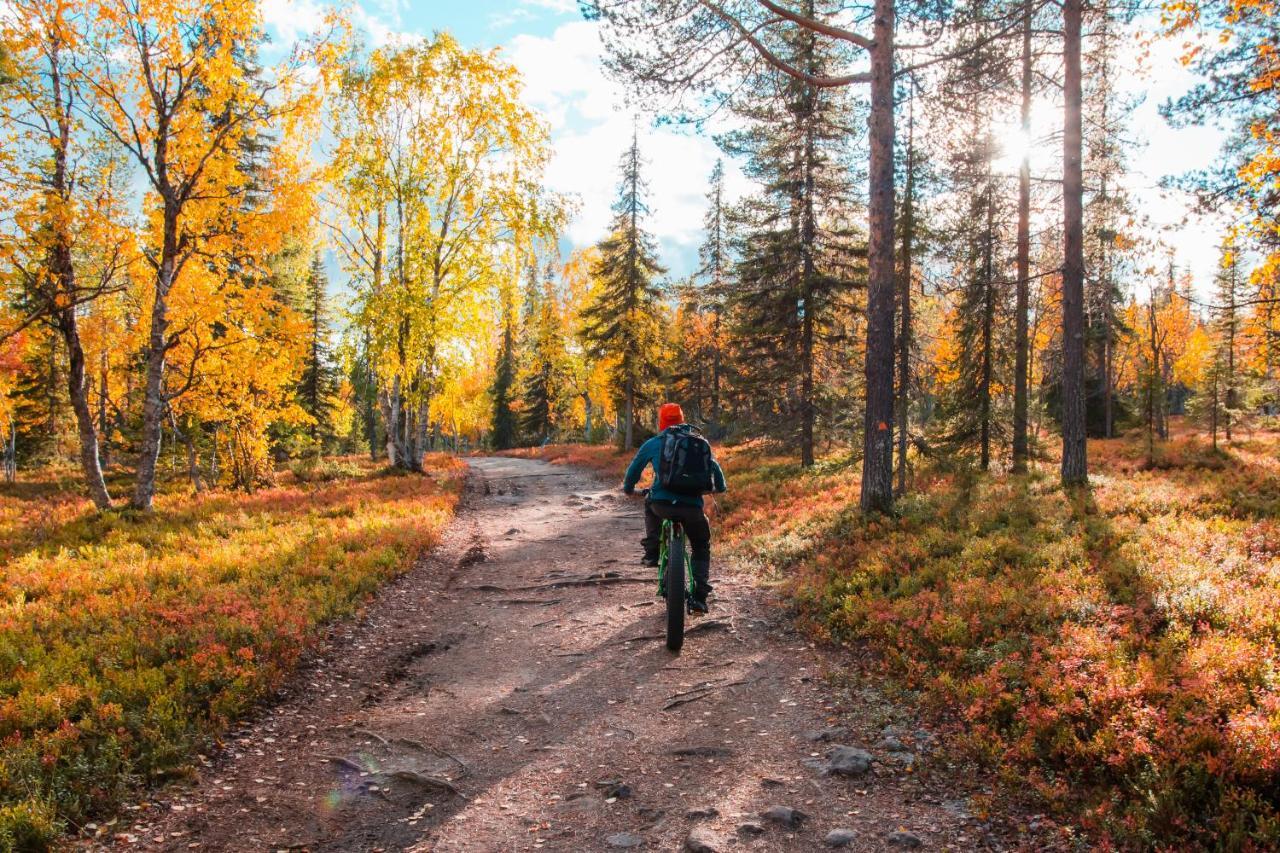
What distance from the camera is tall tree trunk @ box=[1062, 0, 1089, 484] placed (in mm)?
12977

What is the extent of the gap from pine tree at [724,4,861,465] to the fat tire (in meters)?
13.8

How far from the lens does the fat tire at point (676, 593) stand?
23.7 feet

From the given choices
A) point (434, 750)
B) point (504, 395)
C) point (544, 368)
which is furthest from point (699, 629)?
point (504, 395)

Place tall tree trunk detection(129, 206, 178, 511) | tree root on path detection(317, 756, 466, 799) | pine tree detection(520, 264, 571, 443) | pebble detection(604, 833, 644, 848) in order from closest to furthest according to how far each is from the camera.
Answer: pebble detection(604, 833, 644, 848) < tree root on path detection(317, 756, 466, 799) < tall tree trunk detection(129, 206, 178, 511) < pine tree detection(520, 264, 571, 443)

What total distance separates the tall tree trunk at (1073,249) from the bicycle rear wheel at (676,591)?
10400mm

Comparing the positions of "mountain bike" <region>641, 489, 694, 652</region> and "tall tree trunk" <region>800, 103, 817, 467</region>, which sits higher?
"tall tree trunk" <region>800, 103, 817, 467</region>

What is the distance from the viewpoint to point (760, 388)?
2262cm

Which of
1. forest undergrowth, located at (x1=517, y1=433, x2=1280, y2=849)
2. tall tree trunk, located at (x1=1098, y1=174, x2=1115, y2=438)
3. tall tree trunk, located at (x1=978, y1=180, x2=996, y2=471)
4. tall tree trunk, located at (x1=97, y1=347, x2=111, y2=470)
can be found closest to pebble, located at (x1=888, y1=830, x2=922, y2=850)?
forest undergrowth, located at (x1=517, y1=433, x2=1280, y2=849)

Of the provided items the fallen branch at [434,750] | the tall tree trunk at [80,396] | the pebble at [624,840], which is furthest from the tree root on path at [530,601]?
the tall tree trunk at [80,396]

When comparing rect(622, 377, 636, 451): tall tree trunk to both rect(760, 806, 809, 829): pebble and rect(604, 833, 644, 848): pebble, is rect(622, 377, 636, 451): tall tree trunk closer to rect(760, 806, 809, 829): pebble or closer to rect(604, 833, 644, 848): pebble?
rect(760, 806, 809, 829): pebble

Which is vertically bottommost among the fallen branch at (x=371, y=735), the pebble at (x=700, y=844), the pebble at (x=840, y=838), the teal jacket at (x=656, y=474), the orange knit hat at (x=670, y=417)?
the fallen branch at (x=371, y=735)

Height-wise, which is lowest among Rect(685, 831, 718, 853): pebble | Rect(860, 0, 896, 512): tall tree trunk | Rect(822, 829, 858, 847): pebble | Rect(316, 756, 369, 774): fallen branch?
Rect(316, 756, 369, 774): fallen branch

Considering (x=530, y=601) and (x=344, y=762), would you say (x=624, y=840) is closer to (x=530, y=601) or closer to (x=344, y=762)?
(x=344, y=762)

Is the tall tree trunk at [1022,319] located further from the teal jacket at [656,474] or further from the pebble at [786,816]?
the pebble at [786,816]
